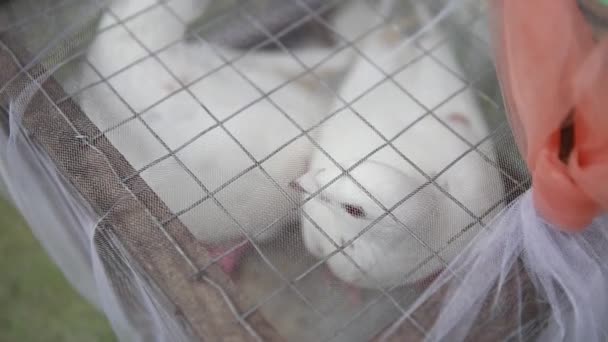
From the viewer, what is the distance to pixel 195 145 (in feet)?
2.00

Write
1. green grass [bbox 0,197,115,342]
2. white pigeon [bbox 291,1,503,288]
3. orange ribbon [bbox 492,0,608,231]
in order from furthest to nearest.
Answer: green grass [bbox 0,197,115,342] < white pigeon [bbox 291,1,503,288] < orange ribbon [bbox 492,0,608,231]

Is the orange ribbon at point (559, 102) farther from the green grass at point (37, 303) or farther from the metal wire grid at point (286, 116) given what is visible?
the green grass at point (37, 303)

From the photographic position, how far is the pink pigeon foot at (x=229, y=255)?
1.68 feet

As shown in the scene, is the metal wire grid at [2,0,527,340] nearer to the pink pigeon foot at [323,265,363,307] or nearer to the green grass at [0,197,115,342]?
the pink pigeon foot at [323,265,363,307]

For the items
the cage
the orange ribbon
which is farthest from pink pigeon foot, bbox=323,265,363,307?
the orange ribbon

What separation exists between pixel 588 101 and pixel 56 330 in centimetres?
80

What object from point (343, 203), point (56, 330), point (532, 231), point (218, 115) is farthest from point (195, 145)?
point (56, 330)

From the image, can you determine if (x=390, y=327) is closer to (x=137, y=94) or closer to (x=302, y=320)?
(x=302, y=320)

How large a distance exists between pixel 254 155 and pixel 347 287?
17 cm

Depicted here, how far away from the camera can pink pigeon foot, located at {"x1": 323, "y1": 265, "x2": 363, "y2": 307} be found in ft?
1.68

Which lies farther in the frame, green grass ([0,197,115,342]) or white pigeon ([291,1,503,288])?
green grass ([0,197,115,342])

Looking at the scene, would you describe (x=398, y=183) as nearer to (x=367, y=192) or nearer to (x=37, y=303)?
(x=367, y=192)

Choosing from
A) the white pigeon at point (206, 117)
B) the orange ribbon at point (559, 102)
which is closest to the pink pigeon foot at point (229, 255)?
the white pigeon at point (206, 117)

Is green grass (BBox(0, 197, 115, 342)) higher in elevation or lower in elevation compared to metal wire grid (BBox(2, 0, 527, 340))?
higher
